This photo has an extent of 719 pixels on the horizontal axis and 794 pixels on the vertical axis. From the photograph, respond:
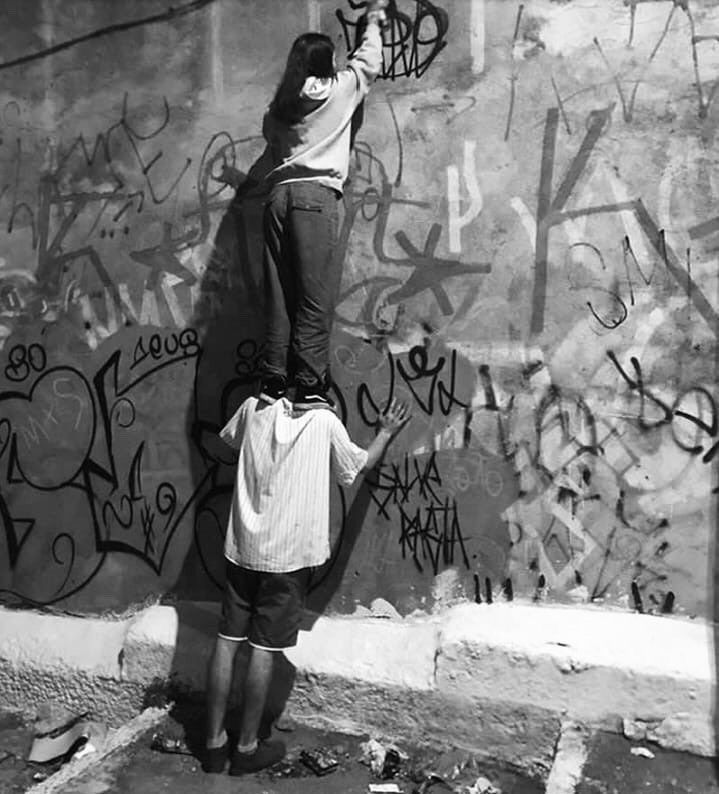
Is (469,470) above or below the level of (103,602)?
above

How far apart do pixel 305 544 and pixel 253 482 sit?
0.35 meters

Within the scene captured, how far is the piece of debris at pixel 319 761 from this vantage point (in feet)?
12.8

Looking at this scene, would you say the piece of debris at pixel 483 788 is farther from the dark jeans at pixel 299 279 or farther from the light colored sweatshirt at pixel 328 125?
the light colored sweatshirt at pixel 328 125

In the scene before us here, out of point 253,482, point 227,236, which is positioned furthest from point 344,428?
point 227,236

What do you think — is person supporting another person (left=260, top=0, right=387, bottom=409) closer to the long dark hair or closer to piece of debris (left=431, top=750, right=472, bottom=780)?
the long dark hair

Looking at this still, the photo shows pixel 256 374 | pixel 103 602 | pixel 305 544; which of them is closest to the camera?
pixel 305 544

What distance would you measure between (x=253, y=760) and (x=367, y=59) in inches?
124

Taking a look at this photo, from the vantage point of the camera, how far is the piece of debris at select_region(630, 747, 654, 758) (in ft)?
11.9

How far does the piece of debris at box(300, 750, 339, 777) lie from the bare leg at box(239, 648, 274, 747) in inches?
9.6

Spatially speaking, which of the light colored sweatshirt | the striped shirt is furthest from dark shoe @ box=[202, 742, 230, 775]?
the light colored sweatshirt

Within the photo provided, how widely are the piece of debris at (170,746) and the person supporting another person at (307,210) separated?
162cm

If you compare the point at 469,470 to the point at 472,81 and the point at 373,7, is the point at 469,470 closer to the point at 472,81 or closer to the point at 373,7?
the point at 472,81

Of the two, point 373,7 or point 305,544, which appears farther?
point 373,7

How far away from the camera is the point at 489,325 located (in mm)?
4137
